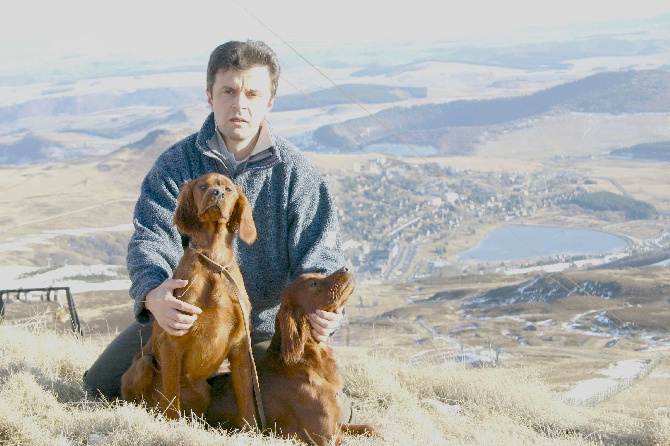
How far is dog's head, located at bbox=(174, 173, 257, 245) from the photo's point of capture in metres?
3.41

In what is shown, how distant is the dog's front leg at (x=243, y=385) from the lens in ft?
11.9

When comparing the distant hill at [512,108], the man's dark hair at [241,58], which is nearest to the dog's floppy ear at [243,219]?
the man's dark hair at [241,58]

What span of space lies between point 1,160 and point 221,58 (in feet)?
336

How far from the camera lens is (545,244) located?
58719 mm

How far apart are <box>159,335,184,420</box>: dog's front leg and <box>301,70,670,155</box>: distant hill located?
104 metres

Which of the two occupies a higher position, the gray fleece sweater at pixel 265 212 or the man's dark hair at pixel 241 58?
the man's dark hair at pixel 241 58

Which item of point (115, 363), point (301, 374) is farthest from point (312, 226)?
point (115, 363)

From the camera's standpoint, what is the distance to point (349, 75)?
501 ft

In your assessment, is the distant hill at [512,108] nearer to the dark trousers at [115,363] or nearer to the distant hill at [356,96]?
the distant hill at [356,96]

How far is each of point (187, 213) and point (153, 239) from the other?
67cm

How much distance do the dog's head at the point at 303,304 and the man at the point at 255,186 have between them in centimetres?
36

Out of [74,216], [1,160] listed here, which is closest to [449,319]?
[74,216]

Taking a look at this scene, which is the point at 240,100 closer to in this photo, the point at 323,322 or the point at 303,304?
the point at 303,304

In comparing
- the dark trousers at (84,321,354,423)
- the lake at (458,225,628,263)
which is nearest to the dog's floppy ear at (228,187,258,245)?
the dark trousers at (84,321,354,423)
